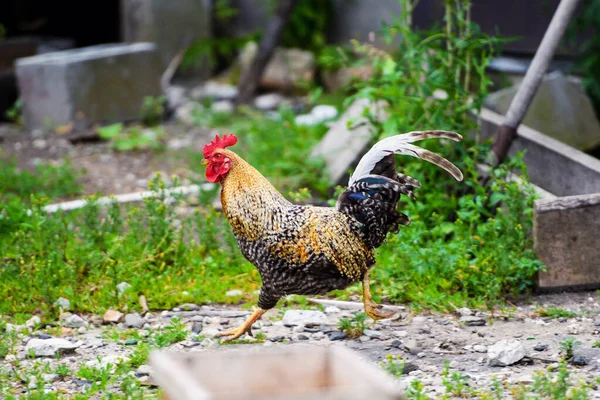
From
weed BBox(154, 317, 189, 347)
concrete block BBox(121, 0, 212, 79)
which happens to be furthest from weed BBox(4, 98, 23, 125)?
weed BBox(154, 317, 189, 347)

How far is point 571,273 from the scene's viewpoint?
188 inches

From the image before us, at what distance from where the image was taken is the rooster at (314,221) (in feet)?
13.4

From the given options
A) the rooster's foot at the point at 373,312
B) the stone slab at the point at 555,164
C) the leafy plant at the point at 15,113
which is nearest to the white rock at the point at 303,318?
the rooster's foot at the point at 373,312

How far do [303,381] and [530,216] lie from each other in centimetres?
293

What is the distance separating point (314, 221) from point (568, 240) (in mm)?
1619

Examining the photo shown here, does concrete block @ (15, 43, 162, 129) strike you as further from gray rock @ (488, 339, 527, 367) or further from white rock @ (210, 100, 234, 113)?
gray rock @ (488, 339, 527, 367)

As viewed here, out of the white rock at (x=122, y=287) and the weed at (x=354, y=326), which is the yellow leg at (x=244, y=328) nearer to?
the weed at (x=354, y=326)

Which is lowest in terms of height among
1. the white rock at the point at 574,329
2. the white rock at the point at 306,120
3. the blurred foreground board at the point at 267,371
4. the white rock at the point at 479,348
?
the white rock at the point at 479,348

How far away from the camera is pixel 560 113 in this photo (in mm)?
7293

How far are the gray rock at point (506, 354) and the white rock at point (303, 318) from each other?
40.6 inches

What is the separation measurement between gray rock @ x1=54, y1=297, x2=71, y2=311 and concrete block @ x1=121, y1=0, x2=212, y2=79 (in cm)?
636

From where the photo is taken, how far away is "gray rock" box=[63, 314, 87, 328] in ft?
15.0

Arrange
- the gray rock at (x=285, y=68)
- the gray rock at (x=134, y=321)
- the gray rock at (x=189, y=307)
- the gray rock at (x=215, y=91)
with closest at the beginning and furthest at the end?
the gray rock at (x=134, y=321) → the gray rock at (x=189, y=307) → the gray rock at (x=285, y=68) → the gray rock at (x=215, y=91)

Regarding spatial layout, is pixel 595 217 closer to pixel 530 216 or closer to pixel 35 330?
pixel 530 216
